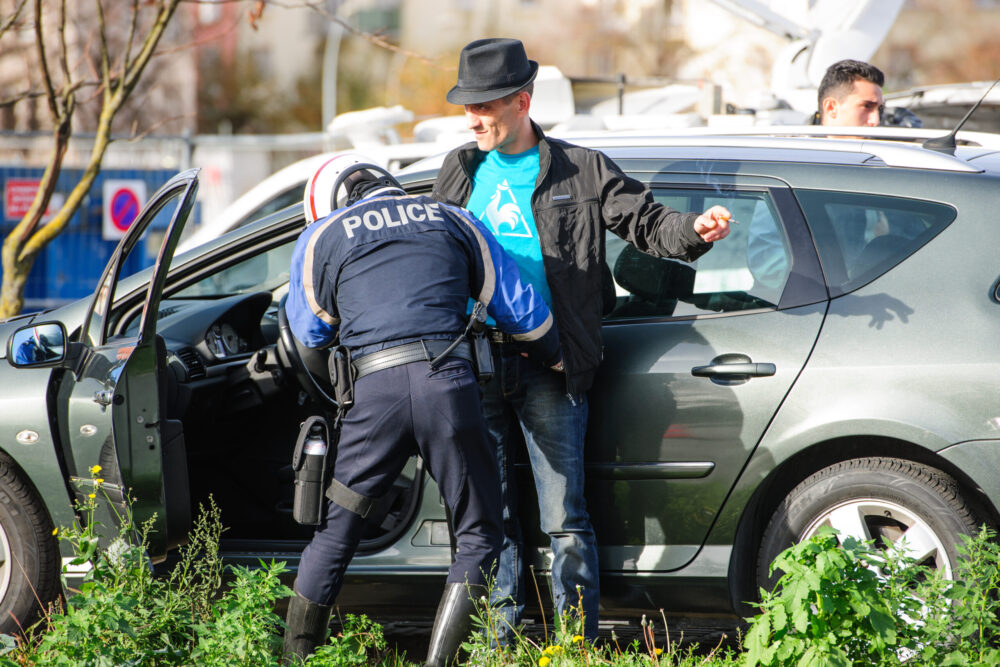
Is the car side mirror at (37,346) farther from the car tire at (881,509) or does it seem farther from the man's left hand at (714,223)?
the car tire at (881,509)

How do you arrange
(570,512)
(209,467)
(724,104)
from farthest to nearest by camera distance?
(724,104), (209,467), (570,512)

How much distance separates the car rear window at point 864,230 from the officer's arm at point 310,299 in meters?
1.49

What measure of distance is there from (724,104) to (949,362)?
4.11 m

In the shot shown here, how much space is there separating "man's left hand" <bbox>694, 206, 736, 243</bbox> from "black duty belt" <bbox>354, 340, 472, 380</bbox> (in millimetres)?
790

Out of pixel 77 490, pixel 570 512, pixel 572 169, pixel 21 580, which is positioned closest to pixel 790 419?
pixel 570 512

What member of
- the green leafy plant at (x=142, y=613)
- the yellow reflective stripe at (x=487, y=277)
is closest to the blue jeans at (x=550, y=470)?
the yellow reflective stripe at (x=487, y=277)

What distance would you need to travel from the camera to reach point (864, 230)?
3.30 metres

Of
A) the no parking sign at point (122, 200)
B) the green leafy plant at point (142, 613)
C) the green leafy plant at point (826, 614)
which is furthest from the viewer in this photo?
the no parking sign at point (122, 200)

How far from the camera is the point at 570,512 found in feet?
10.9

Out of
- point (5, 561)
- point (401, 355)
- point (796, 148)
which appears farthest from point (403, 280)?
point (5, 561)

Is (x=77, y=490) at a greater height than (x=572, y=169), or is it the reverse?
(x=572, y=169)

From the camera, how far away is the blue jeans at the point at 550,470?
11.0 feet

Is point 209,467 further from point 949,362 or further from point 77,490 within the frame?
point 949,362

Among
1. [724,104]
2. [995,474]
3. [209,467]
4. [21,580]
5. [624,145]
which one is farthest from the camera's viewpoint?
[724,104]
